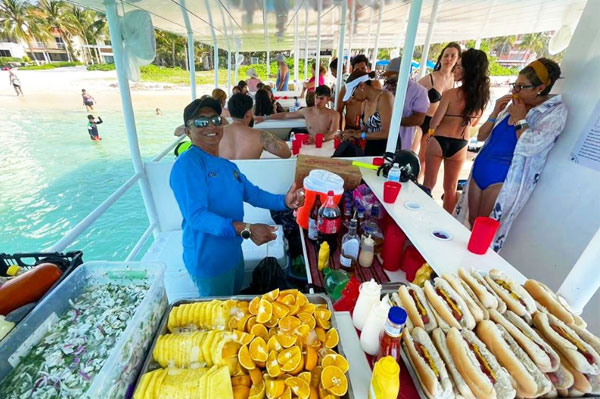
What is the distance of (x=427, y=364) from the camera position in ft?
2.47

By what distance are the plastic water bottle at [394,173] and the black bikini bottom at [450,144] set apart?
1.68 meters

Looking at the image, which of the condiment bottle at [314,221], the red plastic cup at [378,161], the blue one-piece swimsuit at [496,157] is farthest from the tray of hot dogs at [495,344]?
the blue one-piece swimsuit at [496,157]

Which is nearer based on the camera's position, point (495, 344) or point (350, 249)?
point (495, 344)

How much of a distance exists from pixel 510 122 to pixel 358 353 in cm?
244

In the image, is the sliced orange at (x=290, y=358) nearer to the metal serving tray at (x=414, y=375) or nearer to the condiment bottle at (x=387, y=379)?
the condiment bottle at (x=387, y=379)

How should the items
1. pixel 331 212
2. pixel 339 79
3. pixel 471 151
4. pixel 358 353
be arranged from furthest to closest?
pixel 471 151, pixel 339 79, pixel 331 212, pixel 358 353

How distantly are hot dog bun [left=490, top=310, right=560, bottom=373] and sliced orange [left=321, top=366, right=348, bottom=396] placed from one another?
0.52m

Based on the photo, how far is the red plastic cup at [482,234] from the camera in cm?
131

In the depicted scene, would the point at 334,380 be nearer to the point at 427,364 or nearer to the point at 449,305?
the point at 427,364

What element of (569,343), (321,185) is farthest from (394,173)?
(569,343)

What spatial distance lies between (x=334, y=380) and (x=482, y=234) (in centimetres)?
104

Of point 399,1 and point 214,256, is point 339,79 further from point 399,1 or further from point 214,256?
point 214,256

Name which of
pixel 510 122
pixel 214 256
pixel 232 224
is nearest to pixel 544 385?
pixel 232 224

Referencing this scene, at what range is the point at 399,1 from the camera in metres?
3.88
